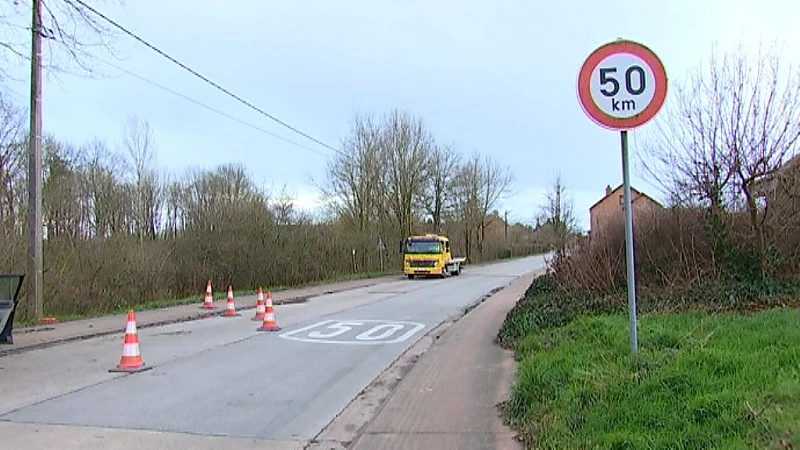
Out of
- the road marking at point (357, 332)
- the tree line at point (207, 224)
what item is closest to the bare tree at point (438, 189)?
the tree line at point (207, 224)

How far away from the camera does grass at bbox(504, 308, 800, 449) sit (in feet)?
14.1

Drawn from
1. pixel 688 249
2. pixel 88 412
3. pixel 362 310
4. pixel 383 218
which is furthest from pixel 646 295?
pixel 383 218

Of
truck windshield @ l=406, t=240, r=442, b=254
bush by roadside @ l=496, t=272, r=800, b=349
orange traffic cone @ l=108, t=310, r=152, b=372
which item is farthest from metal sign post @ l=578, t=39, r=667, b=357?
truck windshield @ l=406, t=240, r=442, b=254

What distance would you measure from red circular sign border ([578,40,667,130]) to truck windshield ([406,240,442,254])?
34.9m

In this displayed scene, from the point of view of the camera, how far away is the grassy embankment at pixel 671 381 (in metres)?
4.34

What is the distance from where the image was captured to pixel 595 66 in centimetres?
601

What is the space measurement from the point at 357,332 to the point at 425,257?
86.0ft

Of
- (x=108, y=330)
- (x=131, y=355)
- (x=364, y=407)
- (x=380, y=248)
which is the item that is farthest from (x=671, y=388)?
(x=380, y=248)

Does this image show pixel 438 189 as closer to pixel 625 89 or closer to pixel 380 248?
pixel 380 248

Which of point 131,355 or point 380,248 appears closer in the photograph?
point 131,355

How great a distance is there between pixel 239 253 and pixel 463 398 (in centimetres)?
2411

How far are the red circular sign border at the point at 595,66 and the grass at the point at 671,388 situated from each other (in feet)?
6.93

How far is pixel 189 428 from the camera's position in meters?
6.29

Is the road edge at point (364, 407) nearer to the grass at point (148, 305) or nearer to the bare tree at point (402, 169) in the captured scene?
the grass at point (148, 305)
